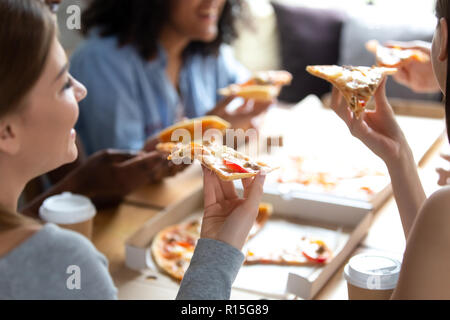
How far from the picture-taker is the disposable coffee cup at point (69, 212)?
121 cm

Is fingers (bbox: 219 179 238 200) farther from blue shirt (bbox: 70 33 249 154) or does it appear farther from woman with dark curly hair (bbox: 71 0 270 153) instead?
blue shirt (bbox: 70 33 249 154)

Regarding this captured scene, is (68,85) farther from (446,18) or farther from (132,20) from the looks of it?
(132,20)

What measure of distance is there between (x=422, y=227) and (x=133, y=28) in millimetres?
1673

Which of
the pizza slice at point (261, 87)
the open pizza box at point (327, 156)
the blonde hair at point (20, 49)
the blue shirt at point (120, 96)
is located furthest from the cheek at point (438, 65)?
the blue shirt at point (120, 96)

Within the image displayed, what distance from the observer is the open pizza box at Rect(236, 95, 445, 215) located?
4.93 feet

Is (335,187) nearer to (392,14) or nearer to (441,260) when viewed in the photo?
(441,260)

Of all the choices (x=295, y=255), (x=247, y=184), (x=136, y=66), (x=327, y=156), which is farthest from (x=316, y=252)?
(x=136, y=66)

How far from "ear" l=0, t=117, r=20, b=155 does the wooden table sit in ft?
1.53

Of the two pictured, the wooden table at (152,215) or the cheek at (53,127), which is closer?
the cheek at (53,127)

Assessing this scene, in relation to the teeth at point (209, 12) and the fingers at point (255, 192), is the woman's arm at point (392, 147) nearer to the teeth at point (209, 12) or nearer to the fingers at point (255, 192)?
the fingers at point (255, 192)

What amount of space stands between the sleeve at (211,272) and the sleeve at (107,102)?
4.25 ft

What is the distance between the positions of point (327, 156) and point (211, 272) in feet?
3.56

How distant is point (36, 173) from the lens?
884 mm

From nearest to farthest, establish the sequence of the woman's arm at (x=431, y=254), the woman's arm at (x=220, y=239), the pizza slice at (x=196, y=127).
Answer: the woman's arm at (x=431, y=254)
the woman's arm at (x=220, y=239)
the pizza slice at (x=196, y=127)
